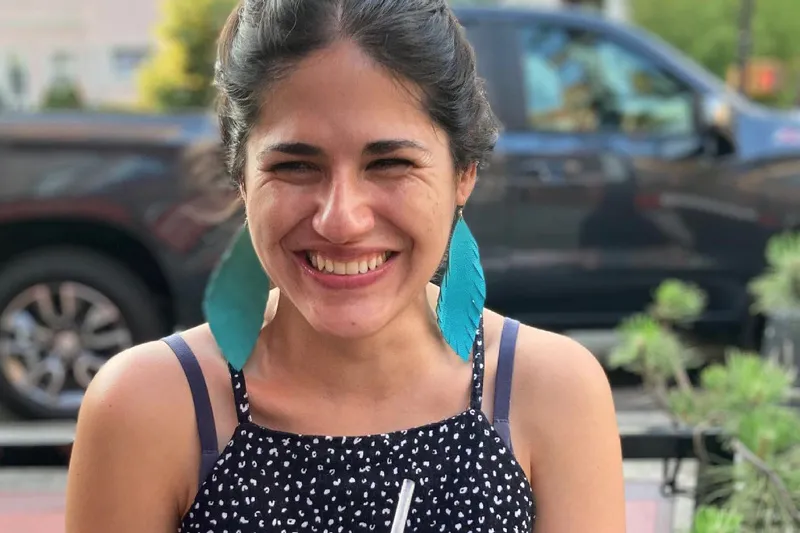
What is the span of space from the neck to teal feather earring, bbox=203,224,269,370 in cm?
4

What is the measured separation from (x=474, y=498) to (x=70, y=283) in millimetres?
3405

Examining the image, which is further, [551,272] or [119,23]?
[119,23]

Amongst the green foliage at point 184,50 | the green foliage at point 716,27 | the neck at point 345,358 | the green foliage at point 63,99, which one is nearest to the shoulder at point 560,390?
the neck at point 345,358

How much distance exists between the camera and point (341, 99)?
1153mm

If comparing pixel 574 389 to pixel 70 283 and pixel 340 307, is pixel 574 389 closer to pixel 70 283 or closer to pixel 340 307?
pixel 340 307

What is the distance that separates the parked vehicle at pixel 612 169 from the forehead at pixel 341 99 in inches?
128

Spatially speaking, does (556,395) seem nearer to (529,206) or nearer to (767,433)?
(767,433)

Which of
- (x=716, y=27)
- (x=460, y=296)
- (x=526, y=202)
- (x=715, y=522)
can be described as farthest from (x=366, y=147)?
(x=716, y=27)

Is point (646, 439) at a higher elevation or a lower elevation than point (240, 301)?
lower

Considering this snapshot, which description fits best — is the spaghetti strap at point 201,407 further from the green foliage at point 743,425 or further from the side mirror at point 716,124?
the side mirror at point 716,124

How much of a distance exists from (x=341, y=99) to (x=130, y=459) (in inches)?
21.9

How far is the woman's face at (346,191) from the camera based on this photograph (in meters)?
1.16

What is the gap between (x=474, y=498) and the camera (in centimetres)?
126

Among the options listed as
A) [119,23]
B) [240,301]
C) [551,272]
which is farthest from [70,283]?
[119,23]
